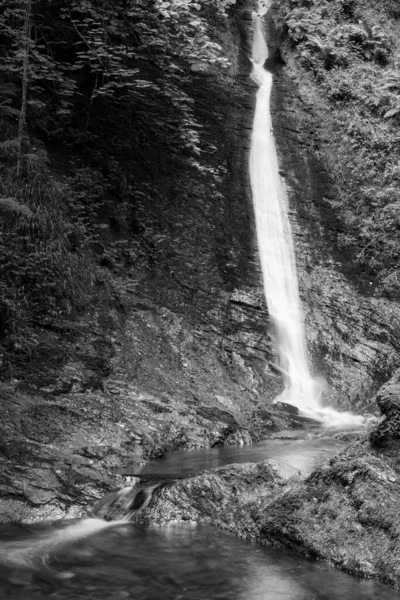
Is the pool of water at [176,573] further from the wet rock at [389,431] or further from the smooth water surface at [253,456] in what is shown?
the smooth water surface at [253,456]

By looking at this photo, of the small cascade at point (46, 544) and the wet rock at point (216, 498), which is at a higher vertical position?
the wet rock at point (216, 498)

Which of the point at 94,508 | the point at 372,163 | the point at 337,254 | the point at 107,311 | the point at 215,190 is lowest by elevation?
the point at 94,508

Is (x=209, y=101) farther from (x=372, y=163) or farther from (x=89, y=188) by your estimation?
A: (x=89, y=188)

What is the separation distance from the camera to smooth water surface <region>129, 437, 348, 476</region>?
6.97 m

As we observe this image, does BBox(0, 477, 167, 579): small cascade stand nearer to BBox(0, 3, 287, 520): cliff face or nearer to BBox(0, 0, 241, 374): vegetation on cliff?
BBox(0, 3, 287, 520): cliff face

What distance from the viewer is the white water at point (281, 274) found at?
10.4 meters

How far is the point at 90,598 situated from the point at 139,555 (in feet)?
2.72

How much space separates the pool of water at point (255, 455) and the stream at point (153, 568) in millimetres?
1372

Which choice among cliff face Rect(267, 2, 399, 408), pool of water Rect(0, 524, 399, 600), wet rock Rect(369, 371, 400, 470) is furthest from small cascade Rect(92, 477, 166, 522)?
cliff face Rect(267, 2, 399, 408)

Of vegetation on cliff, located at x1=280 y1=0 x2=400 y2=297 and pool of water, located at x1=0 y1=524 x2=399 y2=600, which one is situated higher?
vegetation on cliff, located at x1=280 y1=0 x2=400 y2=297

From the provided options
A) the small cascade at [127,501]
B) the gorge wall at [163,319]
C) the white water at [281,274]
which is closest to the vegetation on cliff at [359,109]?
the gorge wall at [163,319]

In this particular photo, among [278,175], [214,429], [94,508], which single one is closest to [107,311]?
[214,429]

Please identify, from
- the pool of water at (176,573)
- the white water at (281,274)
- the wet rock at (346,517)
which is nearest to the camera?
the pool of water at (176,573)

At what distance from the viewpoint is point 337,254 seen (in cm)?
1384
